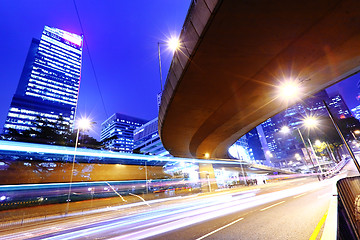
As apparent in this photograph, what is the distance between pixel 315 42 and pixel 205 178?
25707 mm

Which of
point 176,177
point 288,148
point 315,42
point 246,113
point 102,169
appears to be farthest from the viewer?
point 288,148

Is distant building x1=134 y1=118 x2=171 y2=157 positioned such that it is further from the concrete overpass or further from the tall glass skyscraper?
A: the concrete overpass

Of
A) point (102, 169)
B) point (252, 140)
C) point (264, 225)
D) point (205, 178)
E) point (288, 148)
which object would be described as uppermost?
point (252, 140)

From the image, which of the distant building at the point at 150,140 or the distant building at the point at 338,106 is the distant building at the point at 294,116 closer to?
the distant building at the point at 338,106

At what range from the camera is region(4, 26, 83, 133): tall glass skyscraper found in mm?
112619

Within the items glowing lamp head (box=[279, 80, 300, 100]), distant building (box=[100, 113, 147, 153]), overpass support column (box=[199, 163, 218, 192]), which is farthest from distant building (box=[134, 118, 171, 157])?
glowing lamp head (box=[279, 80, 300, 100])

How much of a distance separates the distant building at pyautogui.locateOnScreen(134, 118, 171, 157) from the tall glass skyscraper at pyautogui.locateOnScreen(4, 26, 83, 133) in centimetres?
4544

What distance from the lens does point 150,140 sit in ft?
344

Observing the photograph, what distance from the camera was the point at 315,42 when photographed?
8352 millimetres

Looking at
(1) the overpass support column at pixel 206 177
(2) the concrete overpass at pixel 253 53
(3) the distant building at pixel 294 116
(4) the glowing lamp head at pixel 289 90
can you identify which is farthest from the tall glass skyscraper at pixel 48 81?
(3) the distant building at pixel 294 116

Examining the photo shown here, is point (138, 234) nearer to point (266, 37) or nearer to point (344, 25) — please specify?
point (266, 37)

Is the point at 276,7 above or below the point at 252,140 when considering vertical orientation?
below

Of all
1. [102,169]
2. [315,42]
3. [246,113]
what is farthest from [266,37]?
[102,169]

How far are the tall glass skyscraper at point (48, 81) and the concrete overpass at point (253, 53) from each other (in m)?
120
